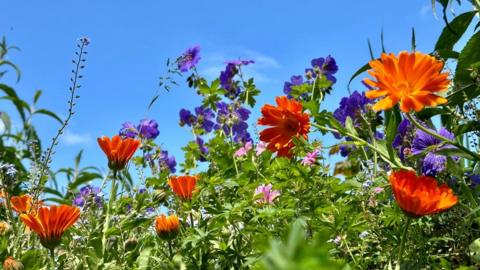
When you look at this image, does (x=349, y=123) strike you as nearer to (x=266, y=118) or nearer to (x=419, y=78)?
(x=266, y=118)

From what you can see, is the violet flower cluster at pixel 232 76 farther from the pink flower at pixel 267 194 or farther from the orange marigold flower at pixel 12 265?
the orange marigold flower at pixel 12 265

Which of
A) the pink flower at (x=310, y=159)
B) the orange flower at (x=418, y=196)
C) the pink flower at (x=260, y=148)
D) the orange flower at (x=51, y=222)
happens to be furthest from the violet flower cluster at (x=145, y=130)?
the orange flower at (x=418, y=196)

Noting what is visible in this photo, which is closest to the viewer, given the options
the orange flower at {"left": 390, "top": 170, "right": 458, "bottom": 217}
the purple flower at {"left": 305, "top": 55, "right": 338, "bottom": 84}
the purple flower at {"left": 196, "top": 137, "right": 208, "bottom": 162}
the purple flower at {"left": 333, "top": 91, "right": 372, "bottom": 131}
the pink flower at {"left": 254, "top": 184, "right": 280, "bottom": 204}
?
the orange flower at {"left": 390, "top": 170, "right": 458, "bottom": 217}

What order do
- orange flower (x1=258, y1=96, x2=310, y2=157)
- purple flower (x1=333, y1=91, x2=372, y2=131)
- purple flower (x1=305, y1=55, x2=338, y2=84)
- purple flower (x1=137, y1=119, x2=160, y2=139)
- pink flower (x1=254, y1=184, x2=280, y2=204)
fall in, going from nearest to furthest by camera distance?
orange flower (x1=258, y1=96, x2=310, y2=157)
pink flower (x1=254, y1=184, x2=280, y2=204)
purple flower (x1=333, y1=91, x2=372, y2=131)
purple flower (x1=305, y1=55, x2=338, y2=84)
purple flower (x1=137, y1=119, x2=160, y2=139)

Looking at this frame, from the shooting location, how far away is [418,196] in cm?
99

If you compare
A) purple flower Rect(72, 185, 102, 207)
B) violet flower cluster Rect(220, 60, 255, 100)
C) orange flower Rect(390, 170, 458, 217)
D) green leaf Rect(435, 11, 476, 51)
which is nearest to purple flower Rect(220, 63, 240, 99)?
violet flower cluster Rect(220, 60, 255, 100)

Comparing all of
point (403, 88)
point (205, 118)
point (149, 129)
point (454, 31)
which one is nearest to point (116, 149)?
point (403, 88)

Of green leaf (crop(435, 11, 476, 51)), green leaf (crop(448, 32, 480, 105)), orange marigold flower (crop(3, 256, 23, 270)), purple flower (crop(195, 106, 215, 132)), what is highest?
purple flower (crop(195, 106, 215, 132))

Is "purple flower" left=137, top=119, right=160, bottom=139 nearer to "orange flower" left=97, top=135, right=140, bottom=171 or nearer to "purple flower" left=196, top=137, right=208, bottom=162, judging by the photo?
"purple flower" left=196, top=137, right=208, bottom=162

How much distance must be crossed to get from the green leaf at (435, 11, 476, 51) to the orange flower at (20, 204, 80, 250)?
4.09 feet

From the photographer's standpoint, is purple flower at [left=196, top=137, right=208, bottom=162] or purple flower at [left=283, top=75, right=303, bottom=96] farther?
purple flower at [left=196, top=137, right=208, bottom=162]

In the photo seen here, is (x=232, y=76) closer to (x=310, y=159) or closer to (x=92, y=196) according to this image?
(x=310, y=159)

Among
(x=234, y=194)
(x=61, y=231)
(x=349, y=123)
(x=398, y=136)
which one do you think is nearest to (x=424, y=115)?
(x=398, y=136)

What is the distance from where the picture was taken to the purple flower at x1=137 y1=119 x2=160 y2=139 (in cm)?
293
